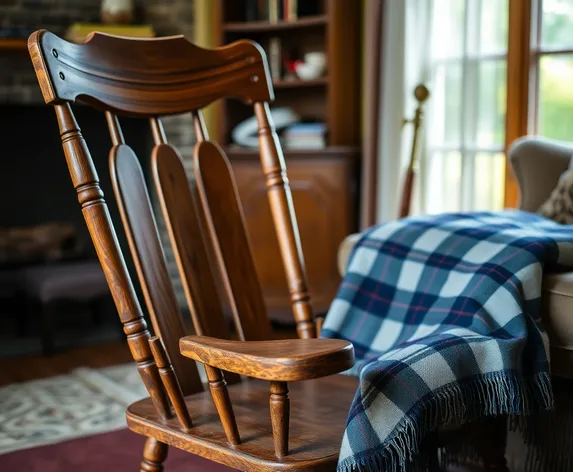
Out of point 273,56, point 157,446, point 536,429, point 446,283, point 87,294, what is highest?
point 273,56

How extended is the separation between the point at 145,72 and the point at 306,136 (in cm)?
253

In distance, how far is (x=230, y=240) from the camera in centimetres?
176

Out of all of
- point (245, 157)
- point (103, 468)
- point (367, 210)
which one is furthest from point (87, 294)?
point (103, 468)

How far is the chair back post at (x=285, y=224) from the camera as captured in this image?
174 centimetres

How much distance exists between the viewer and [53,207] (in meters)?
4.38

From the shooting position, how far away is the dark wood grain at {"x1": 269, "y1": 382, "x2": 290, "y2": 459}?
1.20 m

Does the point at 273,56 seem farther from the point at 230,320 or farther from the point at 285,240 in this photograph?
the point at 285,240

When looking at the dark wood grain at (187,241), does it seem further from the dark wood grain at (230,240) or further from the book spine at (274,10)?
the book spine at (274,10)

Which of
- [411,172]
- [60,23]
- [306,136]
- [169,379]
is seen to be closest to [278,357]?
[169,379]

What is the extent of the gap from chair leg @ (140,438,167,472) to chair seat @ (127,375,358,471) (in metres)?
0.06

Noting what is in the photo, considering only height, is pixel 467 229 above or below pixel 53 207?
above

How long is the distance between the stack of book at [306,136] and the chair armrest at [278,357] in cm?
289

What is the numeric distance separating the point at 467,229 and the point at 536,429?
1.60ft

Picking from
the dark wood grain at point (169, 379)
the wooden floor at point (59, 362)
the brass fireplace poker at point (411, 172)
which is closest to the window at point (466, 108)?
the brass fireplace poker at point (411, 172)
